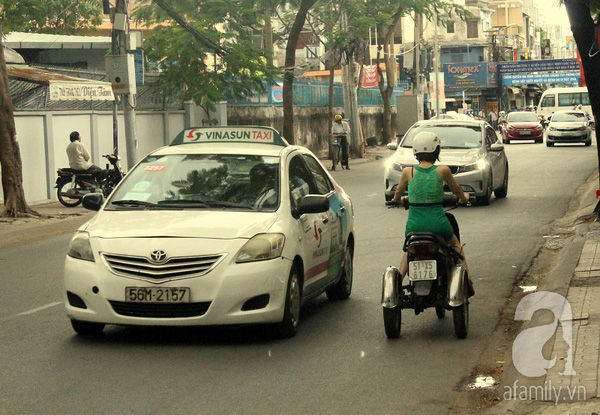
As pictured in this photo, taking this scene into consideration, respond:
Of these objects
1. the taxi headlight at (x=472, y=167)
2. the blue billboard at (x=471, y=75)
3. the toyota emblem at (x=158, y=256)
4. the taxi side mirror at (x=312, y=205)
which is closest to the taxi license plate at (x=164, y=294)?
the toyota emblem at (x=158, y=256)

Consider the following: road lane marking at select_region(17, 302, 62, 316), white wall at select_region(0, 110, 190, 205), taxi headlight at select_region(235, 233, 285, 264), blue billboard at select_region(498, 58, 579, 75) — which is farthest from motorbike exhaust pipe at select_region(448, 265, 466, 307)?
blue billboard at select_region(498, 58, 579, 75)

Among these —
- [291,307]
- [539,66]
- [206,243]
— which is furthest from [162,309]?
[539,66]

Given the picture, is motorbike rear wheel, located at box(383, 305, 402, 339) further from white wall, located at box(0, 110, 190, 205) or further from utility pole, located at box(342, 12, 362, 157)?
utility pole, located at box(342, 12, 362, 157)

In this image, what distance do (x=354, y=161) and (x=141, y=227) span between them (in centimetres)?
3612

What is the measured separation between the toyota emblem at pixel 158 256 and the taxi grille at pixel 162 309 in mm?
326

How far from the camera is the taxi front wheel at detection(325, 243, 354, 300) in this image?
35.9 ft

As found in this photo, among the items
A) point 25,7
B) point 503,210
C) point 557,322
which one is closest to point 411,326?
point 557,322

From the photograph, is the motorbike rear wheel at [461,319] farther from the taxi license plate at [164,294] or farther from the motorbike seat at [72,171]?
the motorbike seat at [72,171]

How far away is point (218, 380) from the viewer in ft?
24.6

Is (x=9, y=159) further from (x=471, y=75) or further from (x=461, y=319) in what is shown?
(x=471, y=75)

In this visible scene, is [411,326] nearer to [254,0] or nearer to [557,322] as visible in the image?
[557,322]

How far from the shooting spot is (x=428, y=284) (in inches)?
348

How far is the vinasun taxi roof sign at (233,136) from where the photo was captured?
10.4 m

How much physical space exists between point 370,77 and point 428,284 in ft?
157
